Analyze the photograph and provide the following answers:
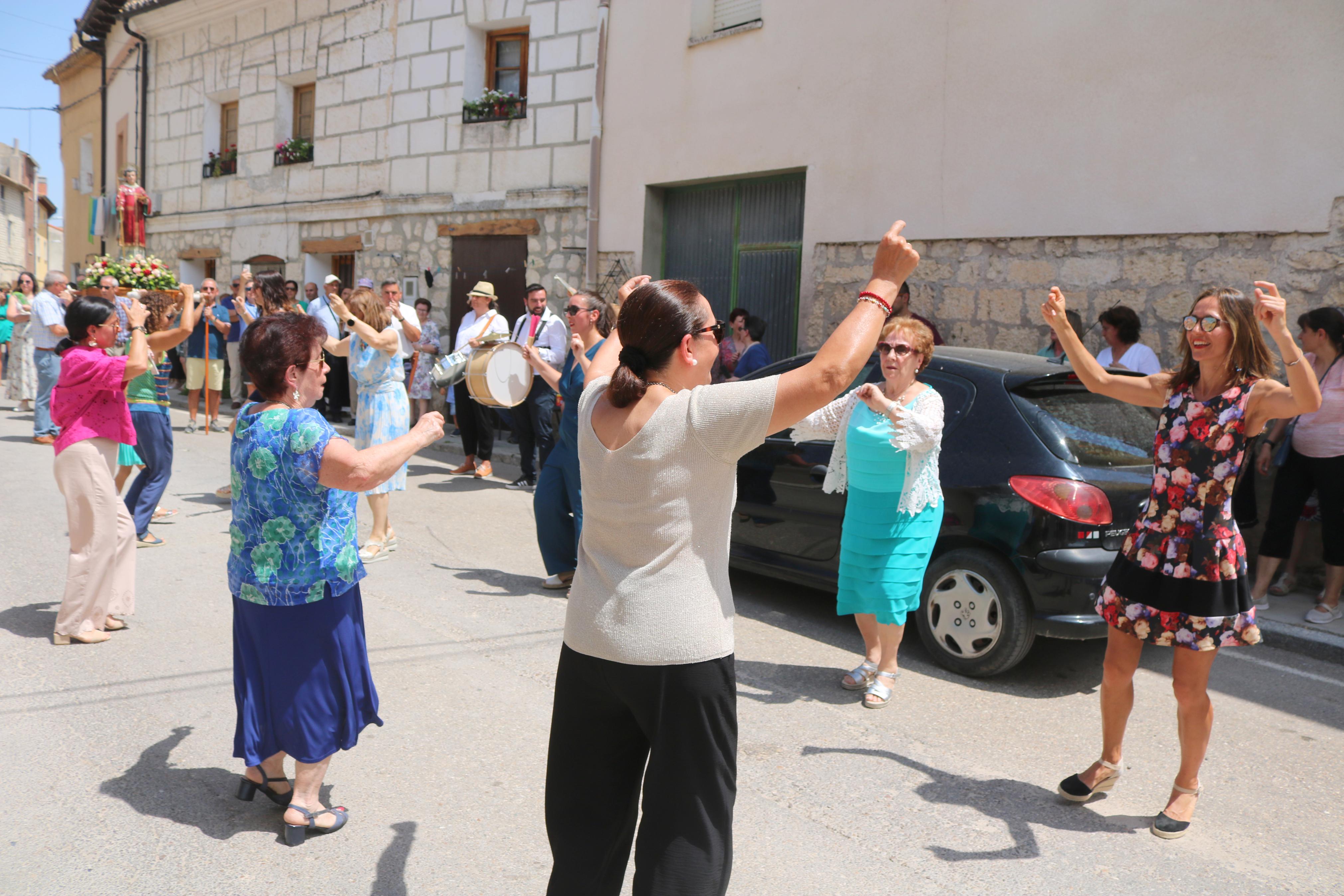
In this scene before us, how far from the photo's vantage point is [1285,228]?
7.16 metres

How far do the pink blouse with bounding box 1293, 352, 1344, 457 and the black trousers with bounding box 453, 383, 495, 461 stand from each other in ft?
23.4

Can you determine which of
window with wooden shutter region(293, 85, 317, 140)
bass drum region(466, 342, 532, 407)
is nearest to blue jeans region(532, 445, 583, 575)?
bass drum region(466, 342, 532, 407)

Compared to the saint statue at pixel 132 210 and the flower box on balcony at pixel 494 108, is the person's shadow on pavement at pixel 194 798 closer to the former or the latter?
the flower box on balcony at pixel 494 108

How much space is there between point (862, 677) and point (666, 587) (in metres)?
2.80

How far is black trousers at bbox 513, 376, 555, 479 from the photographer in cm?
1018

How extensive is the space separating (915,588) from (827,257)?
20.6 ft

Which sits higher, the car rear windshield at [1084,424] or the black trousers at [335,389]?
the car rear windshield at [1084,424]

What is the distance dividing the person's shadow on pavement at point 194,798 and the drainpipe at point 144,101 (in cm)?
2081

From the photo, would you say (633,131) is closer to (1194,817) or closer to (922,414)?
(922,414)

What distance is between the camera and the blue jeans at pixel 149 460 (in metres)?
6.68

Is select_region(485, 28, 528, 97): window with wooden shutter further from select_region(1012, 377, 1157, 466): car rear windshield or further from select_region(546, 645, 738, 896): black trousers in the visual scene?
select_region(546, 645, 738, 896): black trousers

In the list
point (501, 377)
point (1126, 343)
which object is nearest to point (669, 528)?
point (501, 377)

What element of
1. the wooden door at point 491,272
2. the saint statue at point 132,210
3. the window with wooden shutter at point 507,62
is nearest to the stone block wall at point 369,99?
the window with wooden shutter at point 507,62

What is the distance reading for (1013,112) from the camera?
870 centimetres
